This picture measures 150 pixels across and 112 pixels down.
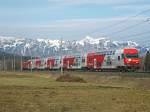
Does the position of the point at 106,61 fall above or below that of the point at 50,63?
above

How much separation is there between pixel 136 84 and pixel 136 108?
24.9 m

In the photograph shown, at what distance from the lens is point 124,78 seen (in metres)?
57.0

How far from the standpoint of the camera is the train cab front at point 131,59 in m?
79.6

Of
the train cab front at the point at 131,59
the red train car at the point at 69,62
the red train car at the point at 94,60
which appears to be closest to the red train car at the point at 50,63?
the red train car at the point at 69,62

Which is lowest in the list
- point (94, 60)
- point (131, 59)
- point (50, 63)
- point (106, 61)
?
point (50, 63)

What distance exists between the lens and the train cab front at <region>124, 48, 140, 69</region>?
261 feet

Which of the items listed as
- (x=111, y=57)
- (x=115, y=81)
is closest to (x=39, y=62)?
(x=111, y=57)

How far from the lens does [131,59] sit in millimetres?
80062

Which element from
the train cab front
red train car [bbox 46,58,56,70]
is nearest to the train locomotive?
the train cab front

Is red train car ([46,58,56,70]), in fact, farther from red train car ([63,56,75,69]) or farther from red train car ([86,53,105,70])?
red train car ([86,53,105,70])

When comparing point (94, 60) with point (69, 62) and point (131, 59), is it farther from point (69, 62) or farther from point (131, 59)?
point (69, 62)

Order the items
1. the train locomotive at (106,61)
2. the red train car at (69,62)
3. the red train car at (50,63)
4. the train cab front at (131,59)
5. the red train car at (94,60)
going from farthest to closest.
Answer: the red train car at (50,63) → the red train car at (69,62) → the red train car at (94,60) → the train locomotive at (106,61) → the train cab front at (131,59)

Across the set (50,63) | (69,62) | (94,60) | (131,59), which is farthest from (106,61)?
(50,63)

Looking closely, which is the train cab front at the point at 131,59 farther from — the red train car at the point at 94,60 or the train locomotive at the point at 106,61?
the red train car at the point at 94,60
